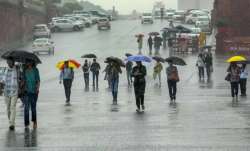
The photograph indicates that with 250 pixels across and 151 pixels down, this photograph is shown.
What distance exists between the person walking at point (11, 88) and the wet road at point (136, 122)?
389 mm

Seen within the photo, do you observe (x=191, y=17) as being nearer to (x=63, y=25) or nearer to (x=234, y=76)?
(x=63, y=25)

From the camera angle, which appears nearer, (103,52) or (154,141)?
(154,141)

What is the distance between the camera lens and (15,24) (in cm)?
8850

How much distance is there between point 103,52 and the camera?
219 ft

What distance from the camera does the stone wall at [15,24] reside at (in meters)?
82.2

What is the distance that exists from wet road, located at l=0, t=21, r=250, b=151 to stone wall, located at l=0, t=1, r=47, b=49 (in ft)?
146

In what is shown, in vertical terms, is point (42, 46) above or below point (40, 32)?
below

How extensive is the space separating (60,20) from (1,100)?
6510 cm

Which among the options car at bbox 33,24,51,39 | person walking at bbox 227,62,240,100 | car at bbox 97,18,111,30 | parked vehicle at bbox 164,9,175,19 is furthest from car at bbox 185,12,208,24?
person walking at bbox 227,62,240,100

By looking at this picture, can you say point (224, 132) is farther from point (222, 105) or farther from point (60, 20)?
point (60, 20)

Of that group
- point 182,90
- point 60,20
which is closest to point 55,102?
point 182,90

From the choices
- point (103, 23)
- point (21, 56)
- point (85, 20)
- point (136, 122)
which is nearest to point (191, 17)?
point (103, 23)

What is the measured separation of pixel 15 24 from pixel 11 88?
70.1 meters

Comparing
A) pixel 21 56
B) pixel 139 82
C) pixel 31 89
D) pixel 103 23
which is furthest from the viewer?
pixel 103 23
